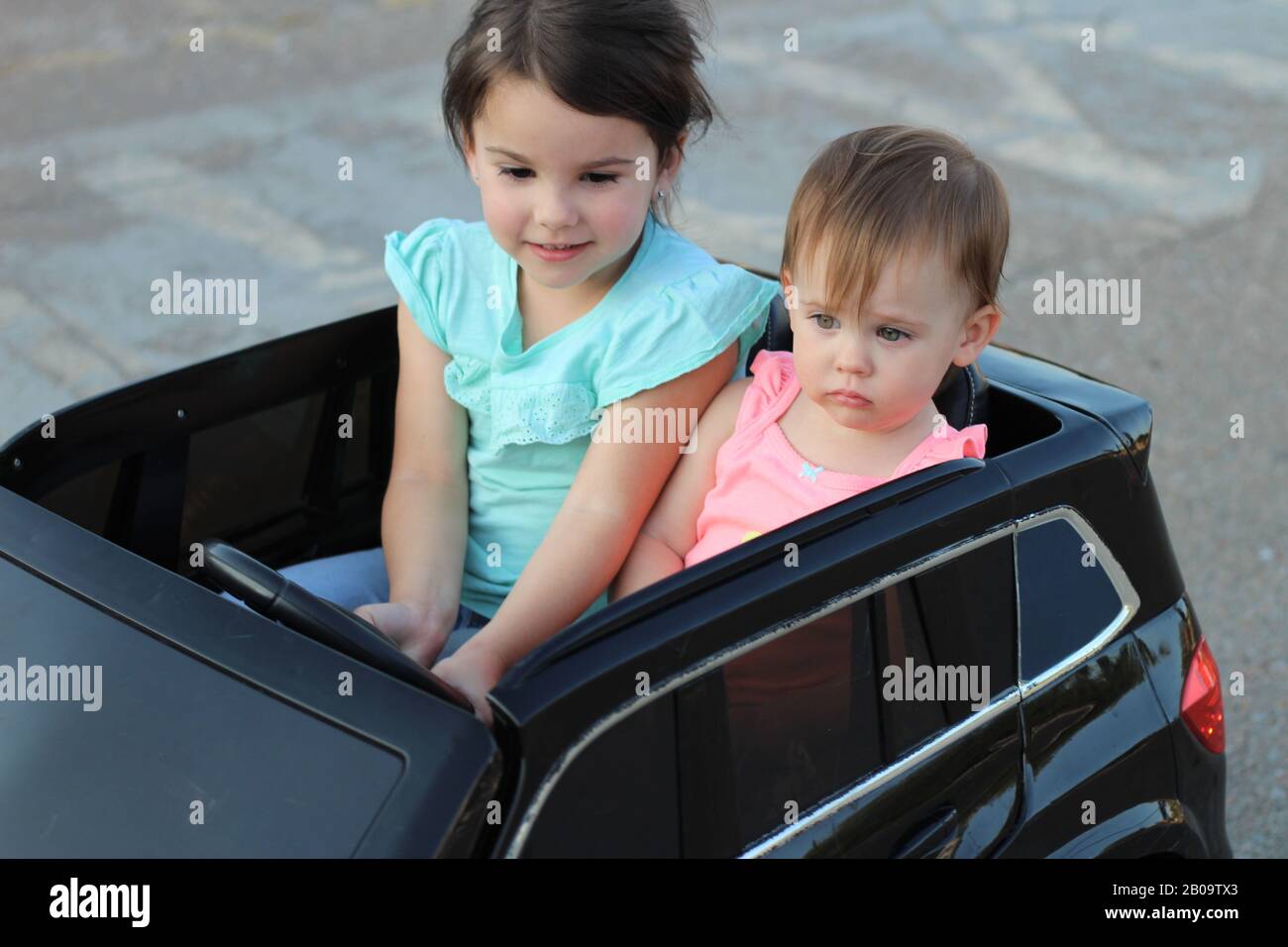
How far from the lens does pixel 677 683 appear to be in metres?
1.69

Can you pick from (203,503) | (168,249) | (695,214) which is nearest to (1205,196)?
(695,214)

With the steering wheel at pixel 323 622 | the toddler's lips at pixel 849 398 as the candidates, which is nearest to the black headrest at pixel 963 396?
the toddler's lips at pixel 849 398

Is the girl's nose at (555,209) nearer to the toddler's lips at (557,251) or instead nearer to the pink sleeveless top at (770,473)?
the toddler's lips at (557,251)

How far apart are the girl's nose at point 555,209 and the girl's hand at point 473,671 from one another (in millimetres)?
676

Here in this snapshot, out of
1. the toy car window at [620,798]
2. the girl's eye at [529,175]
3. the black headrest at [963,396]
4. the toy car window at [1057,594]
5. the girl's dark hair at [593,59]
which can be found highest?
the girl's dark hair at [593,59]

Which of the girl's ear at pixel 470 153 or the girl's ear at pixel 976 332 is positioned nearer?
the girl's ear at pixel 976 332

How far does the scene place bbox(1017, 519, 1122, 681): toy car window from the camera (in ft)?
6.83

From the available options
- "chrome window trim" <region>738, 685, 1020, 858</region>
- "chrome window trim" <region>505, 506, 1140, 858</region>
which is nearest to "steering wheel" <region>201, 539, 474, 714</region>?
"chrome window trim" <region>505, 506, 1140, 858</region>

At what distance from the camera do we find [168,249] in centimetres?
578

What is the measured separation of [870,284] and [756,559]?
21.1 inches

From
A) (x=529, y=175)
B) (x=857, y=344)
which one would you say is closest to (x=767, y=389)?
(x=857, y=344)

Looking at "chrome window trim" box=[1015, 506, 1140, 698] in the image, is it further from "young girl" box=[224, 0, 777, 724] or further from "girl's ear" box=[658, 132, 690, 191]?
"girl's ear" box=[658, 132, 690, 191]

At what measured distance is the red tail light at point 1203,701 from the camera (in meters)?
2.32
